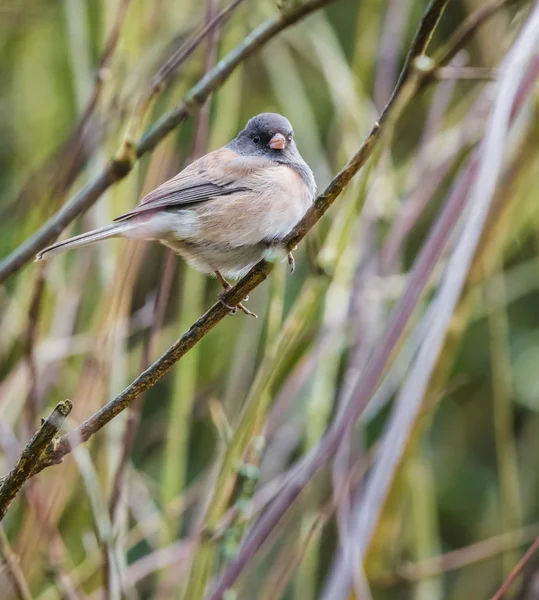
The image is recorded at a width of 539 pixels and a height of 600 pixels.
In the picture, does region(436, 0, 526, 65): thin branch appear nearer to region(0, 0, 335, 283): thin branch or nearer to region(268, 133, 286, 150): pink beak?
region(0, 0, 335, 283): thin branch

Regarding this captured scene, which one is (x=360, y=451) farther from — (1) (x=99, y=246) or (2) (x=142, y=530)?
(1) (x=99, y=246)

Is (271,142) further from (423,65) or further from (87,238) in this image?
(423,65)

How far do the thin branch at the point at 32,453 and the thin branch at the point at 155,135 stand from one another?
36 cm

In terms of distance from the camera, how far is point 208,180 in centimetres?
190

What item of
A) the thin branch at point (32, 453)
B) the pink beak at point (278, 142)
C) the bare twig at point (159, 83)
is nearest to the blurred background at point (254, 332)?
the bare twig at point (159, 83)

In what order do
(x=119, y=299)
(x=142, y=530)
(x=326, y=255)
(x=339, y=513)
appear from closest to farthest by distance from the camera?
(x=326, y=255) < (x=119, y=299) < (x=339, y=513) < (x=142, y=530)

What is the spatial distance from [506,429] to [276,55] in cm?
122

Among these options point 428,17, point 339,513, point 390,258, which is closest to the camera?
point 428,17

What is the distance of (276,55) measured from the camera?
2445 mm

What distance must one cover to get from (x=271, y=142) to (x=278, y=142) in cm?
2

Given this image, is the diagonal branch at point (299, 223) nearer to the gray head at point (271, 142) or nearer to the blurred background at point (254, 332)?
the blurred background at point (254, 332)

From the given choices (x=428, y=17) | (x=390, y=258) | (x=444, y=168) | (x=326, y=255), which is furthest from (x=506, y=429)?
(x=428, y=17)

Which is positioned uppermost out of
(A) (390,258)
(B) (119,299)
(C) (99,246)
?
(C) (99,246)

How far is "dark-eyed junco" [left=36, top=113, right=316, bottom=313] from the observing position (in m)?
1.75
